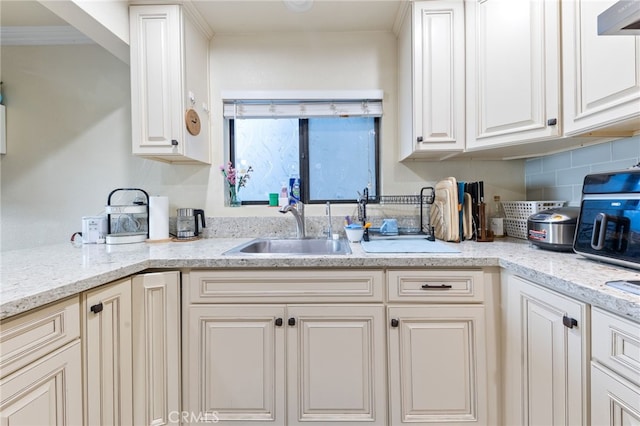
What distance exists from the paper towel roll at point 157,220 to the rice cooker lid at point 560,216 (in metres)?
1.99

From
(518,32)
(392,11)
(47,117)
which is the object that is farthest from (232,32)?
(518,32)

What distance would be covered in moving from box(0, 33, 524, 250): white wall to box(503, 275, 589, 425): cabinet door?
0.99 m

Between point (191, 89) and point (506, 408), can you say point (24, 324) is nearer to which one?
point (191, 89)

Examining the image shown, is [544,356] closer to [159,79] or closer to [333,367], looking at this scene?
[333,367]

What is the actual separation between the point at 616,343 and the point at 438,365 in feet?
2.08

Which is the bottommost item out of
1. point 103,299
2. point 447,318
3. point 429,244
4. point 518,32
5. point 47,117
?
point 447,318

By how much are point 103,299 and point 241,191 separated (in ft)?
3.64

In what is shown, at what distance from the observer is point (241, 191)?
1.99 meters

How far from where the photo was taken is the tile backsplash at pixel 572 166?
1220 millimetres

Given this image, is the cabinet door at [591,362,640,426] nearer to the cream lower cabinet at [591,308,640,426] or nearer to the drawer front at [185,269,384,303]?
the cream lower cabinet at [591,308,640,426]

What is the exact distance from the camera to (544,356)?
3.18ft

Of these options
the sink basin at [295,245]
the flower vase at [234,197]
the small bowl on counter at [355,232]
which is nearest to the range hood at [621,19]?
the small bowl on counter at [355,232]

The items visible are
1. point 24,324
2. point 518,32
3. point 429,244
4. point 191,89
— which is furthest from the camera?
point 191,89

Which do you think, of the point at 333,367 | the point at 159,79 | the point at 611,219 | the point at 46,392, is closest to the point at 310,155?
the point at 159,79
